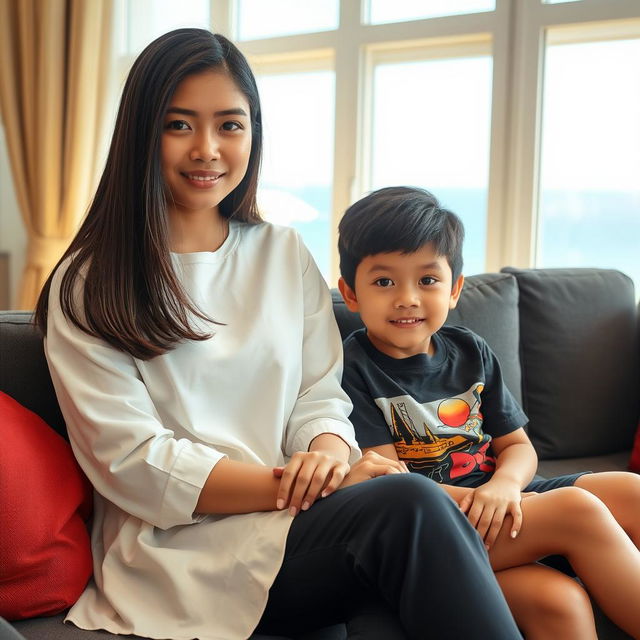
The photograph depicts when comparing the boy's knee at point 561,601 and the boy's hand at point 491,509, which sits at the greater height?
the boy's hand at point 491,509

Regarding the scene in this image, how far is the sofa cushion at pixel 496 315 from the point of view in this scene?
200 centimetres

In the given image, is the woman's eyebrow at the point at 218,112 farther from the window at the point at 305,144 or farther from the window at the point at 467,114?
the window at the point at 305,144

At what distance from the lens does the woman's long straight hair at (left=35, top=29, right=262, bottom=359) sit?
4.46ft

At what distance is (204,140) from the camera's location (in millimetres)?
1419

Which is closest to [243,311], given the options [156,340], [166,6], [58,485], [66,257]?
[156,340]

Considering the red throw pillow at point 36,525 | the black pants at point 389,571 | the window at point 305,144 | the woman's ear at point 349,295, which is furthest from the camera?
the window at point 305,144

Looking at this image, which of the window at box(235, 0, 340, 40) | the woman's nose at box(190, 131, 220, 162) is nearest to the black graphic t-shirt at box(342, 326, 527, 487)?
the woman's nose at box(190, 131, 220, 162)

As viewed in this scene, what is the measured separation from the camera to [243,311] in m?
1.50

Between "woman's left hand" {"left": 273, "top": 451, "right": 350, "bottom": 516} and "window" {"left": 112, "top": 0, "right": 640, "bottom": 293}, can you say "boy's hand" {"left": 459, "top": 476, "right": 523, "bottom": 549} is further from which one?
"window" {"left": 112, "top": 0, "right": 640, "bottom": 293}

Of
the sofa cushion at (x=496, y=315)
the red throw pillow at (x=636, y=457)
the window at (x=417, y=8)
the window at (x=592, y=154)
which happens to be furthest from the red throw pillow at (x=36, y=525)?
the window at (x=417, y=8)

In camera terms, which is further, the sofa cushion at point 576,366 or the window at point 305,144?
the window at point 305,144

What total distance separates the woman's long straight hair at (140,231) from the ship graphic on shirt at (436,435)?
1.29 ft

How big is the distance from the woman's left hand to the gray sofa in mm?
803

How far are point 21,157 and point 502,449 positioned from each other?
10.0 ft
